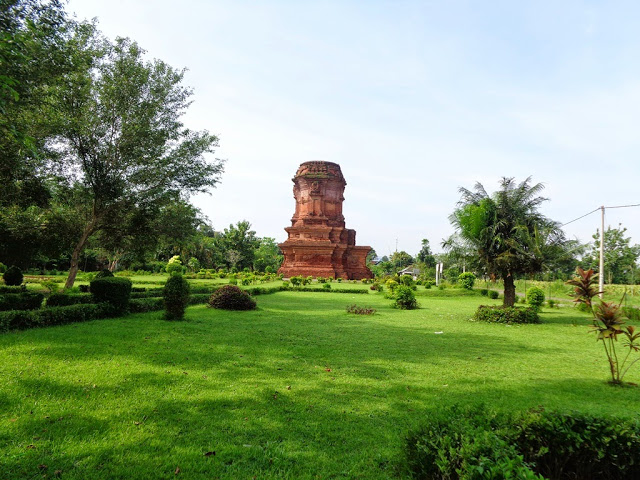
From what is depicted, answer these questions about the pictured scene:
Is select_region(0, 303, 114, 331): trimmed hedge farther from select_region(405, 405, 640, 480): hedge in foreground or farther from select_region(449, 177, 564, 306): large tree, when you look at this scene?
select_region(449, 177, 564, 306): large tree

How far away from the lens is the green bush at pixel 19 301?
8.91 metres

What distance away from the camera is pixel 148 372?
5.15 metres

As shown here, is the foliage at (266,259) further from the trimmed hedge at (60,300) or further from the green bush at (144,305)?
the trimmed hedge at (60,300)

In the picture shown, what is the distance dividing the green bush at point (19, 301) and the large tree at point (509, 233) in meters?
14.1

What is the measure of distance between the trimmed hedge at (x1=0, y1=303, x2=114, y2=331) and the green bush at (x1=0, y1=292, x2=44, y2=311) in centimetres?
137

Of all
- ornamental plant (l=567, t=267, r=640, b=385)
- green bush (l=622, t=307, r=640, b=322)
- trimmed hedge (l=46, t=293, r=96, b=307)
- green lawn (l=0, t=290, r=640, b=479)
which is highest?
ornamental plant (l=567, t=267, r=640, b=385)

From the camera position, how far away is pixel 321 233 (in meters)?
37.9

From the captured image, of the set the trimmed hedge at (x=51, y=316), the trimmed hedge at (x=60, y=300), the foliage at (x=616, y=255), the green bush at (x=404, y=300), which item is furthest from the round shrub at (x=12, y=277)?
the foliage at (x=616, y=255)

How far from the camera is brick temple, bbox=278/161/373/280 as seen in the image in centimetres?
3622

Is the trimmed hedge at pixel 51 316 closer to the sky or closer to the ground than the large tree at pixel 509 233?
closer to the ground

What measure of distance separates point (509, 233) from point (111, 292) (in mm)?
13670

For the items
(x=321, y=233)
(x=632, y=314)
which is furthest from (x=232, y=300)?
(x=321, y=233)

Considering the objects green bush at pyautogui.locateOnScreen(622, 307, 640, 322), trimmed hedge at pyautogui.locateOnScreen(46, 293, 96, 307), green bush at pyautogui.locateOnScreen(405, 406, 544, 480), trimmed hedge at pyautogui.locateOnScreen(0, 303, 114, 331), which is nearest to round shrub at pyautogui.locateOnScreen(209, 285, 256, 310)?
trimmed hedge at pyautogui.locateOnScreen(0, 303, 114, 331)

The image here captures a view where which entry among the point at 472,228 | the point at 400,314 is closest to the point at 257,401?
the point at 400,314
